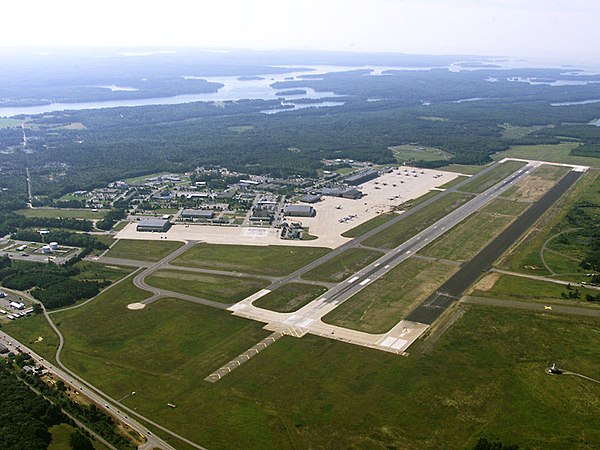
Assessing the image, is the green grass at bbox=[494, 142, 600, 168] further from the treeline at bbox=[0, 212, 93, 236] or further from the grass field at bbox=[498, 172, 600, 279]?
the treeline at bbox=[0, 212, 93, 236]

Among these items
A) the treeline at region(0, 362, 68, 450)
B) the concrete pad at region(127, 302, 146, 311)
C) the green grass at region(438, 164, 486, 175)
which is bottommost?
the concrete pad at region(127, 302, 146, 311)

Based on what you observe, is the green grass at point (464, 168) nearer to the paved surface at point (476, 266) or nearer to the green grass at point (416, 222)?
the green grass at point (416, 222)

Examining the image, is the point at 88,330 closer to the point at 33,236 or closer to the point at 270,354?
the point at 270,354

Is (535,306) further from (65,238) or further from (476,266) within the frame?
(65,238)

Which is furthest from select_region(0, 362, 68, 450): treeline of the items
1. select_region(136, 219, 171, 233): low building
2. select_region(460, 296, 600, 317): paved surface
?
select_region(136, 219, 171, 233): low building

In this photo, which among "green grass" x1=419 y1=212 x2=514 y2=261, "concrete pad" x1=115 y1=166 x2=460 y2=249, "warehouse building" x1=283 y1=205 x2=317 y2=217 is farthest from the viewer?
"warehouse building" x1=283 y1=205 x2=317 y2=217
